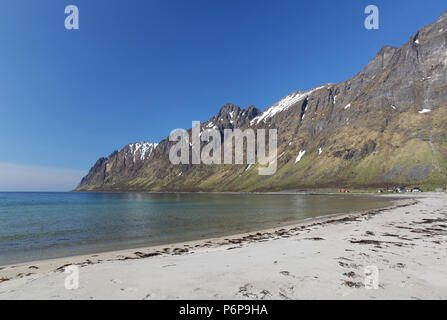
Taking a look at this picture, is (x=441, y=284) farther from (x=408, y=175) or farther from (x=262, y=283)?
(x=408, y=175)

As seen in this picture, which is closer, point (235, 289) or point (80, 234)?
point (235, 289)

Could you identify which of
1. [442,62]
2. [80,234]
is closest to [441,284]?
[80,234]

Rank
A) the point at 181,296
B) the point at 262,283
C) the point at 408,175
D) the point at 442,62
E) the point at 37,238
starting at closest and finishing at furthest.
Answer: the point at 181,296
the point at 262,283
the point at 37,238
the point at 408,175
the point at 442,62

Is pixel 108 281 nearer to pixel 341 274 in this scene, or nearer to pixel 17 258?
pixel 341 274

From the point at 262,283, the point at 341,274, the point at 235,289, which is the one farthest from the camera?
the point at 341,274

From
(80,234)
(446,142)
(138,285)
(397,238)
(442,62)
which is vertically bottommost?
(80,234)

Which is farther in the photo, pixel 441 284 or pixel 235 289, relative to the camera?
pixel 441 284

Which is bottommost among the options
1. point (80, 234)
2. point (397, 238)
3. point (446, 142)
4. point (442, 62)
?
point (80, 234)

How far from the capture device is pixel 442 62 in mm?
190625

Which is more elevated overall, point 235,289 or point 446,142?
point 446,142

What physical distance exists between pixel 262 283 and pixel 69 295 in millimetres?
7021

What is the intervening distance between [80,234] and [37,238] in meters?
4.33

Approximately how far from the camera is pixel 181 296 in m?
7.71

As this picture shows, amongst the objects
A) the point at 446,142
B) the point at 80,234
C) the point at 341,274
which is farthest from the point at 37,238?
the point at 446,142
